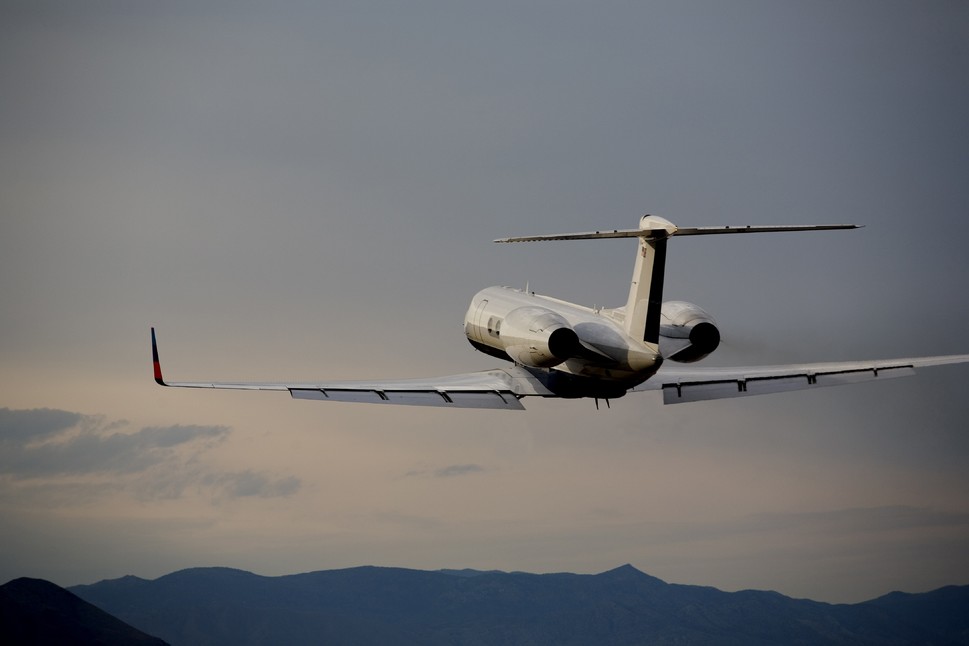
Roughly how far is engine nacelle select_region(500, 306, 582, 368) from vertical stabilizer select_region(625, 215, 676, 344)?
2.72 m

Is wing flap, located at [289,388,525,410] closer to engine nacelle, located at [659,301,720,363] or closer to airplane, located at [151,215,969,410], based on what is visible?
airplane, located at [151,215,969,410]

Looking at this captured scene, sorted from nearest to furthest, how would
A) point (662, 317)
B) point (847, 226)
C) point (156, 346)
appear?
point (847, 226) < point (662, 317) < point (156, 346)

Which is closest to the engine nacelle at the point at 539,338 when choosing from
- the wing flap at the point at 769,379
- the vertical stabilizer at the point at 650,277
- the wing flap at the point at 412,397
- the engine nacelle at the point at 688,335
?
the wing flap at the point at 412,397

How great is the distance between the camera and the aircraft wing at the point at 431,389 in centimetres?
5566

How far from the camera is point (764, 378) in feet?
182

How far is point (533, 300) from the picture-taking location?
6166 cm

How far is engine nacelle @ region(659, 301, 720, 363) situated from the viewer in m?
53.1

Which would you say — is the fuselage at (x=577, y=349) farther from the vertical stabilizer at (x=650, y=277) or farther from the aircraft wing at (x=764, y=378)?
the aircraft wing at (x=764, y=378)

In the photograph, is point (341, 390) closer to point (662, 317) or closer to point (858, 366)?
point (662, 317)

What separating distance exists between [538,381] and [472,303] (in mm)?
8890

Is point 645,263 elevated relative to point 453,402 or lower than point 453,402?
elevated

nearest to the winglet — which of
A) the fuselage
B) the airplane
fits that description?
the airplane

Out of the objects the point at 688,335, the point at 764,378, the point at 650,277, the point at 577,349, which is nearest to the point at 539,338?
the point at 577,349

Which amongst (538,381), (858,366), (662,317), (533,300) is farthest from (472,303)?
(858,366)
